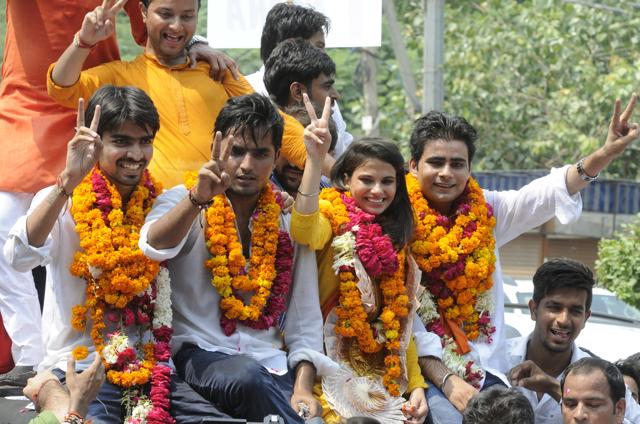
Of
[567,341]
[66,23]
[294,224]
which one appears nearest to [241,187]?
[294,224]

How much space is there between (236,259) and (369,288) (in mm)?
678

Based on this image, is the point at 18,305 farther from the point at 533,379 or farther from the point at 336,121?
the point at 533,379

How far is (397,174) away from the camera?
19.0ft

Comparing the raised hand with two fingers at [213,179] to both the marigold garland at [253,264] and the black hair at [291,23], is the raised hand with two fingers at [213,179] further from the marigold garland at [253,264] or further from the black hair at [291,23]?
the black hair at [291,23]

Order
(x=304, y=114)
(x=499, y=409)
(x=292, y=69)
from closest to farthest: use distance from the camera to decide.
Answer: (x=499, y=409)
(x=304, y=114)
(x=292, y=69)

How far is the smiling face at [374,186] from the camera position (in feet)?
18.8

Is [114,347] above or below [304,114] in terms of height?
below

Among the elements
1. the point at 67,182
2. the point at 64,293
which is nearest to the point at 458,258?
the point at 64,293

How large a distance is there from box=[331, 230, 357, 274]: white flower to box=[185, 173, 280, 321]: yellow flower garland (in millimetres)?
326

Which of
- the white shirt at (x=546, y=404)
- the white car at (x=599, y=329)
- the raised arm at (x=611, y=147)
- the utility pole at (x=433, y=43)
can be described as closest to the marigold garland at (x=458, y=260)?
the white shirt at (x=546, y=404)

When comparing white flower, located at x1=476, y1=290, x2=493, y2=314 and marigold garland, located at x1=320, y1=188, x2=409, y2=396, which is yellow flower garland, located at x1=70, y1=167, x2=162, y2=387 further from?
white flower, located at x1=476, y1=290, x2=493, y2=314

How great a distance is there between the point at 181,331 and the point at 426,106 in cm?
999

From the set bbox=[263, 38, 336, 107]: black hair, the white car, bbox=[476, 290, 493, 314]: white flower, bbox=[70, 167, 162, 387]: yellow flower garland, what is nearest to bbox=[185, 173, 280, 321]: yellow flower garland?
bbox=[70, 167, 162, 387]: yellow flower garland

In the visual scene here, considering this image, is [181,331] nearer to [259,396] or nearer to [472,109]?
[259,396]
